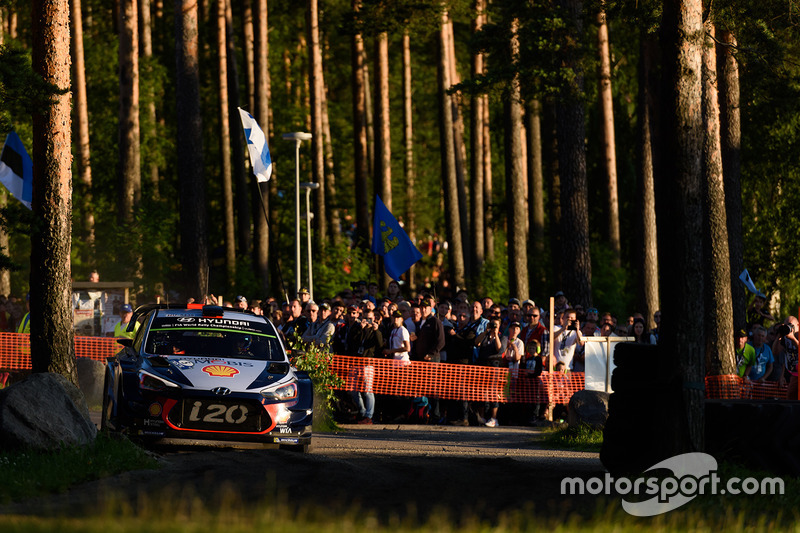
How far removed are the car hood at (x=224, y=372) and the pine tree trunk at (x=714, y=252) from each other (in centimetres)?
980

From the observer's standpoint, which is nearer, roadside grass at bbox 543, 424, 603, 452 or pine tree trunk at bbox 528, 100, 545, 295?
roadside grass at bbox 543, 424, 603, 452

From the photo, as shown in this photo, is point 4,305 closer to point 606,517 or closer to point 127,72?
point 127,72

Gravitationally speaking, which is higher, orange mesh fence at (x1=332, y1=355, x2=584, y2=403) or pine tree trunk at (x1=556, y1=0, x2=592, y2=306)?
pine tree trunk at (x1=556, y1=0, x2=592, y2=306)

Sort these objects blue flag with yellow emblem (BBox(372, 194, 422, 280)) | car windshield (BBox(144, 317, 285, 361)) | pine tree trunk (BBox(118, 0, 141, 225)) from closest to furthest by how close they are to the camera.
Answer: car windshield (BBox(144, 317, 285, 361)) < blue flag with yellow emblem (BBox(372, 194, 422, 280)) < pine tree trunk (BBox(118, 0, 141, 225))

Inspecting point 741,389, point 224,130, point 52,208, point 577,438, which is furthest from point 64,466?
point 224,130

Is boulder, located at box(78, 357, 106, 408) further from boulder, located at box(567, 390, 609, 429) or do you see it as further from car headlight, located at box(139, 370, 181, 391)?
boulder, located at box(567, 390, 609, 429)

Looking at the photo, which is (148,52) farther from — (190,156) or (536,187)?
(536,187)

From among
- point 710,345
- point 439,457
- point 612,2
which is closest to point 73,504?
point 439,457

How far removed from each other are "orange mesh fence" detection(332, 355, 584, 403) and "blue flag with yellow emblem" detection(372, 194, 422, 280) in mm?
7749

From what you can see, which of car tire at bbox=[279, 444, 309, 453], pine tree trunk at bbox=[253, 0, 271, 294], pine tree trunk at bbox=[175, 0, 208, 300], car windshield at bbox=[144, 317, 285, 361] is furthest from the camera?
pine tree trunk at bbox=[253, 0, 271, 294]

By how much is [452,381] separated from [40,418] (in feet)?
34.2

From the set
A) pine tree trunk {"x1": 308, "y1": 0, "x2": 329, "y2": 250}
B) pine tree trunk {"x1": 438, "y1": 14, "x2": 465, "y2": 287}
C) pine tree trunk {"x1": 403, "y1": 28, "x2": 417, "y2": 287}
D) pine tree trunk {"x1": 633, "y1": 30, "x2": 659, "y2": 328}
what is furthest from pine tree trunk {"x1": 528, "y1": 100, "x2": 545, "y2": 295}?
pine tree trunk {"x1": 403, "y1": 28, "x2": 417, "y2": 287}

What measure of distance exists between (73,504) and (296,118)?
38917mm

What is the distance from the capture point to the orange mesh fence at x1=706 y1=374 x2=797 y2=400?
20156 mm
